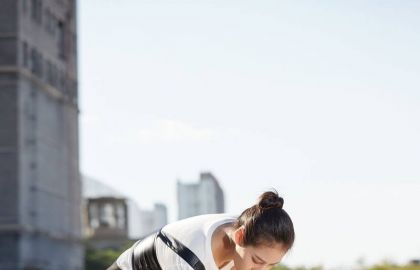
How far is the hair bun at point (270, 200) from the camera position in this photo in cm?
677

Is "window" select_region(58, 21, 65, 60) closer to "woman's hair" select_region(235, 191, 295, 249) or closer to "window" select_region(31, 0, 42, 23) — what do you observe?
"window" select_region(31, 0, 42, 23)

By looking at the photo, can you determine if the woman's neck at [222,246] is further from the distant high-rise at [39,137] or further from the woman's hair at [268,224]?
the distant high-rise at [39,137]

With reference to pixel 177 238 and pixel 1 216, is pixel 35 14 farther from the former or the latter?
pixel 177 238

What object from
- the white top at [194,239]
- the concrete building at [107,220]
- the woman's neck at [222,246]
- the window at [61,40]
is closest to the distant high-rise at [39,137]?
the window at [61,40]

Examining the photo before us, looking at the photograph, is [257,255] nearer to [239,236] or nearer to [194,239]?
[239,236]

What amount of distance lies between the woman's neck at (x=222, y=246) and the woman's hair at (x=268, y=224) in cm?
24

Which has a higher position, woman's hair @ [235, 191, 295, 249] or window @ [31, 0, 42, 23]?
window @ [31, 0, 42, 23]

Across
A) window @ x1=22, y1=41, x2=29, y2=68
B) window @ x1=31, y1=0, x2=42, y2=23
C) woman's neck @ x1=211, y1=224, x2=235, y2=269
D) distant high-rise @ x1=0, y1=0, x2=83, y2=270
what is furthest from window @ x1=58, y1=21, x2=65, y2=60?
woman's neck @ x1=211, y1=224, x2=235, y2=269

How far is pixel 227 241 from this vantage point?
7.04 meters

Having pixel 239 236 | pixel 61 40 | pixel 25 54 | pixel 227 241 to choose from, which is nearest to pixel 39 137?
pixel 25 54

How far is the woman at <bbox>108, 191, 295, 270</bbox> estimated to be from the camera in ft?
21.9

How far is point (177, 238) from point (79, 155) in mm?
94689

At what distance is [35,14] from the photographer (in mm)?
91438

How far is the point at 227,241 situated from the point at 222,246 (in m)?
0.06
